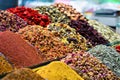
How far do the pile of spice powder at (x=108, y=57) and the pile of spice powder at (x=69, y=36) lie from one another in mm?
307

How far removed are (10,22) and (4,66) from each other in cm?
115

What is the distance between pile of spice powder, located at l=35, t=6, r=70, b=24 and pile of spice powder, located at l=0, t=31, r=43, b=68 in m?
1.20

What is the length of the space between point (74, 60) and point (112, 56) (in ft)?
1.44

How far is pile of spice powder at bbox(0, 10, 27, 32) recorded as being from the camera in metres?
2.84

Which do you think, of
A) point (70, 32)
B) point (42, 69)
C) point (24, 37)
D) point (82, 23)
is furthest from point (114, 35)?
point (42, 69)

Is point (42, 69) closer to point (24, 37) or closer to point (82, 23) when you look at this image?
point (24, 37)

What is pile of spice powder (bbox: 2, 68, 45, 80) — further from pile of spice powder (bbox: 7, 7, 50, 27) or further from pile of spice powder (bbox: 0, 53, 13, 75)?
pile of spice powder (bbox: 7, 7, 50, 27)

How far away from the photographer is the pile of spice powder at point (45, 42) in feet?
8.02

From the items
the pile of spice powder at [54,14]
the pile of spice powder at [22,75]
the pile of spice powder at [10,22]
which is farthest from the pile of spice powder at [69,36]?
the pile of spice powder at [22,75]

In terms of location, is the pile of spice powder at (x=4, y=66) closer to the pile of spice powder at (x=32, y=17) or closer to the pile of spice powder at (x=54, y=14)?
the pile of spice powder at (x=32, y=17)

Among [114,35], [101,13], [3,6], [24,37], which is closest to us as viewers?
[24,37]

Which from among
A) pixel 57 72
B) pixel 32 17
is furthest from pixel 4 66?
pixel 32 17

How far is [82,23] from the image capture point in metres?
3.46

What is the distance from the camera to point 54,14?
3.63 m
